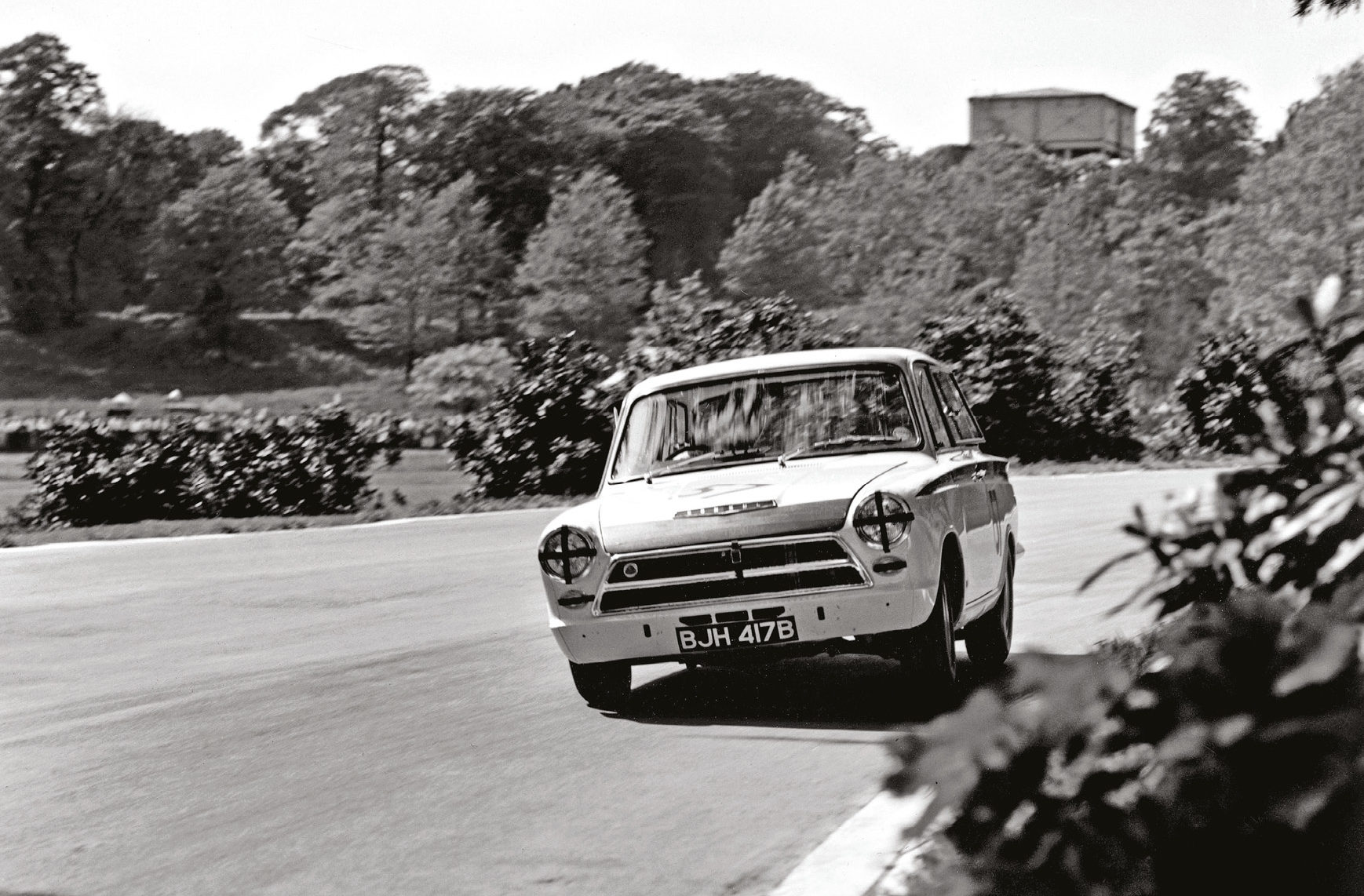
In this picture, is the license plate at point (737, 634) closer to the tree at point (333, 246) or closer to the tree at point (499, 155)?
the tree at point (333, 246)

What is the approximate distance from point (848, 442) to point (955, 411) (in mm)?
1248

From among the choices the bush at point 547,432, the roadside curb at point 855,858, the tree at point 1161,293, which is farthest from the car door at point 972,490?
the tree at point 1161,293

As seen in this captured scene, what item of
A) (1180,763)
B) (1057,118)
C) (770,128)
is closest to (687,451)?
(1180,763)

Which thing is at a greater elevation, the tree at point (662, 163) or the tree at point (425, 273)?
the tree at point (662, 163)

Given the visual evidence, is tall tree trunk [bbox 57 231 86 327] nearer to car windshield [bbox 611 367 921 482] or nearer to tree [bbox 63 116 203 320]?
tree [bbox 63 116 203 320]

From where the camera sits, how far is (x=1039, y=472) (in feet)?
118

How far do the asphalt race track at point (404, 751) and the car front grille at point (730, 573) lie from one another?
0.63m

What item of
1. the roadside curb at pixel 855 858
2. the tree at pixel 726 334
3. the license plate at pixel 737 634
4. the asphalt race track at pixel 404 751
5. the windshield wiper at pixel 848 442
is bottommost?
the asphalt race track at pixel 404 751

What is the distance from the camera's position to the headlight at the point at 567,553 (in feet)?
29.4

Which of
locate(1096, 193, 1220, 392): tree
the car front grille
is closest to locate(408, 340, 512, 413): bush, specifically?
locate(1096, 193, 1220, 392): tree

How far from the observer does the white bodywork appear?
28.2ft

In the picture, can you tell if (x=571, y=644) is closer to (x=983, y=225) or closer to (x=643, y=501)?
(x=643, y=501)

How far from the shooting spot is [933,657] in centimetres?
874

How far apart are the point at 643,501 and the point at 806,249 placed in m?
84.0
